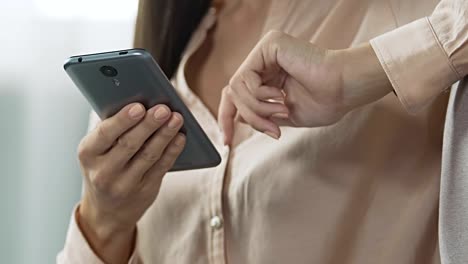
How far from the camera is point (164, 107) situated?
26.7 inches

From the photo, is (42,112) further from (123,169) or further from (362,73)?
(362,73)

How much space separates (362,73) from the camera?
0.62 metres

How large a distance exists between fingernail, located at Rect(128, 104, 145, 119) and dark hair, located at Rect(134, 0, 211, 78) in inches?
11.1

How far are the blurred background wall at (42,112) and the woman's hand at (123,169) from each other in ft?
1.13

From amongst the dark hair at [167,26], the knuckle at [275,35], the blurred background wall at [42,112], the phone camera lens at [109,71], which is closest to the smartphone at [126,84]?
the phone camera lens at [109,71]

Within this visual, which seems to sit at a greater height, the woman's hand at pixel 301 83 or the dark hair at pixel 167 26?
the woman's hand at pixel 301 83

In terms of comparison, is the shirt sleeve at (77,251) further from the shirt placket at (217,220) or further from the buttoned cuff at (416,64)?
the buttoned cuff at (416,64)

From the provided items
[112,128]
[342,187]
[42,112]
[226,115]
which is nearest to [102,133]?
[112,128]

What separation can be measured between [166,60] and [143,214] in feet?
0.74

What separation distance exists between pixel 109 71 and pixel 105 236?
25 centimetres

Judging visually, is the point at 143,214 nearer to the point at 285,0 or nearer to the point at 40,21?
the point at 285,0

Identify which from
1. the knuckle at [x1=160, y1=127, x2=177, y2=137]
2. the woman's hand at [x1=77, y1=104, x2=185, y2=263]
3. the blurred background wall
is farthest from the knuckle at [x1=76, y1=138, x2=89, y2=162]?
the blurred background wall

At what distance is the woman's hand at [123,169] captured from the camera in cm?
69

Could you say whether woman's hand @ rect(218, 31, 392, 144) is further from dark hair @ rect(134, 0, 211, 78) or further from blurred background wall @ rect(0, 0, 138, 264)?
blurred background wall @ rect(0, 0, 138, 264)
